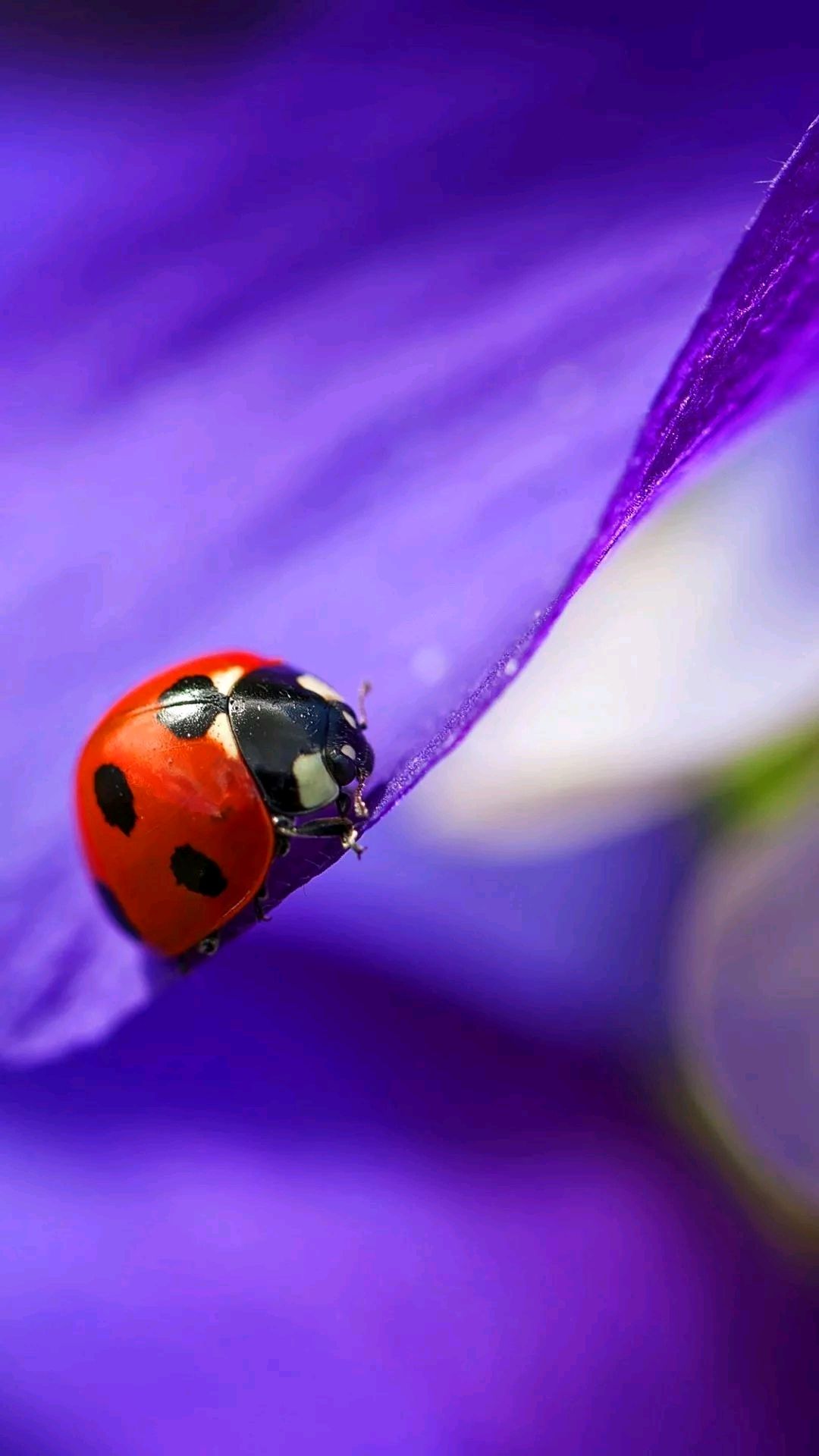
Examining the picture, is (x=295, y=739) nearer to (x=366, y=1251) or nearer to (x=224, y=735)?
(x=224, y=735)

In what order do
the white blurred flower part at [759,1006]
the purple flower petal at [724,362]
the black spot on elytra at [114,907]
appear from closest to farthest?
the purple flower petal at [724,362] → the black spot on elytra at [114,907] → the white blurred flower part at [759,1006]

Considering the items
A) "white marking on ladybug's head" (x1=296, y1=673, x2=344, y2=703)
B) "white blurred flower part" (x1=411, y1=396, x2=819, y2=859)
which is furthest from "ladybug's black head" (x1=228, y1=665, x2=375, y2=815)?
"white blurred flower part" (x1=411, y1=396, x2=819, y2=859)

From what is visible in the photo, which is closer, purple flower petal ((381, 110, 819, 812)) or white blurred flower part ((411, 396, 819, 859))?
purple flower petal ((381, 110, 819, 812))

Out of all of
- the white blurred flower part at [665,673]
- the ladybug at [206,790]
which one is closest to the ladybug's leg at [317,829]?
the ladybug at [206,790]

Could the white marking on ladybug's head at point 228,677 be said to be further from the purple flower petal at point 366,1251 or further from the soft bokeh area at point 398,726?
the purple flower petal at point 366,1251

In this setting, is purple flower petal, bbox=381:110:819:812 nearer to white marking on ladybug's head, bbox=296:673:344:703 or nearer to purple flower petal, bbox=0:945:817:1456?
white marking on ladybug's head, bbox=296:673:344:703
